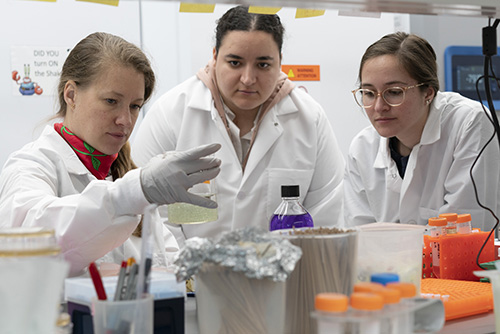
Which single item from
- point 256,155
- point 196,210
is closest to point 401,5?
point 196,210

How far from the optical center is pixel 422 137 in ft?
7.34

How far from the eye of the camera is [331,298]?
764 mm

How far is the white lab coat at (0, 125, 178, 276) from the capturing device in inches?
53.4

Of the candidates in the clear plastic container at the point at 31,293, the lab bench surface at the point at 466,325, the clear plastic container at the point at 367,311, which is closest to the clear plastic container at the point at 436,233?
the lab bench surface at the point at 466,325

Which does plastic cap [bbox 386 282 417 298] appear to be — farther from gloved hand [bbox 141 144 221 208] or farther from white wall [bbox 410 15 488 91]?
white wall [bbox 410 15 488 91]

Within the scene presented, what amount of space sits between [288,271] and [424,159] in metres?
1.57

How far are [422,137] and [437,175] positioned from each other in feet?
0.53

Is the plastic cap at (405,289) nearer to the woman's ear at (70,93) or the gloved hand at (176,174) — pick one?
the gloved hand at (176,174)

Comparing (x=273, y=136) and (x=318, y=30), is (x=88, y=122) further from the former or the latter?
(x=318, y=30)

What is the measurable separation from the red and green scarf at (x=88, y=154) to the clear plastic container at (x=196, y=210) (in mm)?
264

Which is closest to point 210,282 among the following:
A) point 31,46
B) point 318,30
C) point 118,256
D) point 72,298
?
point 72,298

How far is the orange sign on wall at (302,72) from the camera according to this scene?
3.19 metres

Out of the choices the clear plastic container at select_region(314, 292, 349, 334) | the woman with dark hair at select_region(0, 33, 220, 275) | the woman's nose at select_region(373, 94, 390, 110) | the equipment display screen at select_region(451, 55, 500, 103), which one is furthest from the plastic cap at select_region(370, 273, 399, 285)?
the equipment display screen at select_region(451, 55, 500, 103)

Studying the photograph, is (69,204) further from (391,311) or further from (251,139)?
(251,139)
